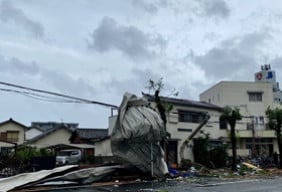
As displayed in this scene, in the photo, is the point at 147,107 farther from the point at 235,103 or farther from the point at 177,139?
the point at 235,103

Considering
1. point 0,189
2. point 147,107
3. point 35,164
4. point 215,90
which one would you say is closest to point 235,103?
point 215,90

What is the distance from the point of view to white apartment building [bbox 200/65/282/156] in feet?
141

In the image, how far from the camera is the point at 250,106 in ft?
154

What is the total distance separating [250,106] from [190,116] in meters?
13.1

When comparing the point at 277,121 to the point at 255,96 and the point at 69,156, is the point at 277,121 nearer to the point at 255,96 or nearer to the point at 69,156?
the point at 255,96

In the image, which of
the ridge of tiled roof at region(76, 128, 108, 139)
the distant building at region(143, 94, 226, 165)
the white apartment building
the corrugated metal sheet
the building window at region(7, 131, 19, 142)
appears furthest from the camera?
the building window at region(7, 131, 19, 142)

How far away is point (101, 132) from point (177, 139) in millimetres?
17237

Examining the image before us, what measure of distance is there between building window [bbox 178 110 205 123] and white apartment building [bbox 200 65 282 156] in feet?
21.4

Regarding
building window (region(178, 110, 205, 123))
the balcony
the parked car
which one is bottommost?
the parked car

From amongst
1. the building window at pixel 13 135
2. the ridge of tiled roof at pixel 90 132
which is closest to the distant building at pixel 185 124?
the ridge of tiled roof at pixel 90 132

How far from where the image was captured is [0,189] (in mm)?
13258

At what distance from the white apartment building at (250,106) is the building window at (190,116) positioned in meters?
6.53

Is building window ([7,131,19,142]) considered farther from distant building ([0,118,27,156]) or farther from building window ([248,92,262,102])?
building window ([248,92,262,102])

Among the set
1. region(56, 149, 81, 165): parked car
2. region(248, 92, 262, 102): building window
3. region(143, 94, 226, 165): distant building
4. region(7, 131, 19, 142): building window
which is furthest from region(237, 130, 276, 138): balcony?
region(7, 131, 19, 142): building window
